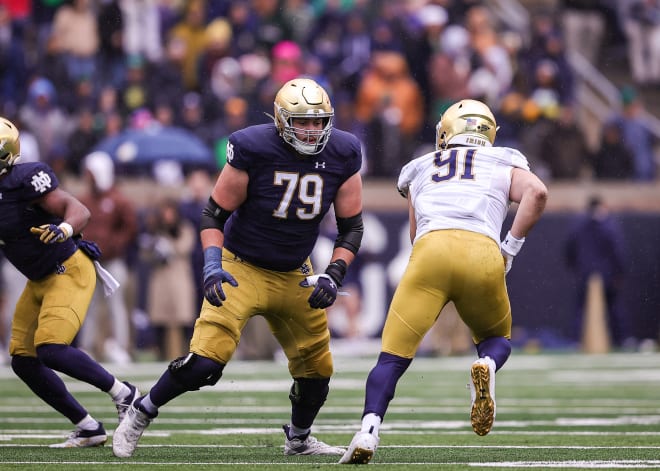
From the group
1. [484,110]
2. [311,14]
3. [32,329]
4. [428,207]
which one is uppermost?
[311,14]

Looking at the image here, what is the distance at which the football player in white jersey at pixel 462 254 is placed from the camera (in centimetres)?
680

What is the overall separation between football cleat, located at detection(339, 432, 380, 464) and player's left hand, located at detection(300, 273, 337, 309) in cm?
79

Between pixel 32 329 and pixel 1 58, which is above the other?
pixel 1 58

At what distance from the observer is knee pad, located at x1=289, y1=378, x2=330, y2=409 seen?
7641mm

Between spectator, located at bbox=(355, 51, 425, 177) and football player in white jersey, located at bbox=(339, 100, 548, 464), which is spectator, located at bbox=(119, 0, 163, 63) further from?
football player in white jersey, located at bbox=(339, 100, 548, 464)

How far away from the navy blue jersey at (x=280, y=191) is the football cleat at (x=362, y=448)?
3.74ft

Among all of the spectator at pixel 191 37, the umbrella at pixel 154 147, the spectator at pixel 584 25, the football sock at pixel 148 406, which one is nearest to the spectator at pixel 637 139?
the spectator at pixel 584 25

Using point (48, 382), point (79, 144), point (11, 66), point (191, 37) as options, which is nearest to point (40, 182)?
point (48, 382)

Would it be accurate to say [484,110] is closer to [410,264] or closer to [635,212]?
[410,264]

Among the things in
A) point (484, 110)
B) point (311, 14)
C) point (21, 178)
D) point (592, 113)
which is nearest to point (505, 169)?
point (484, 110)

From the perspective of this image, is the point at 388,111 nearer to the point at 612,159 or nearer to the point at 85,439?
the point at 612,159

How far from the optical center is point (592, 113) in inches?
805

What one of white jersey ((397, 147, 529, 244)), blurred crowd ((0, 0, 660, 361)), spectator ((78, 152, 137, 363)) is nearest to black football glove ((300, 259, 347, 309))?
white jersey ((397, 147, 529, 244))

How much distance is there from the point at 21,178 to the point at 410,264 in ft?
7.21
